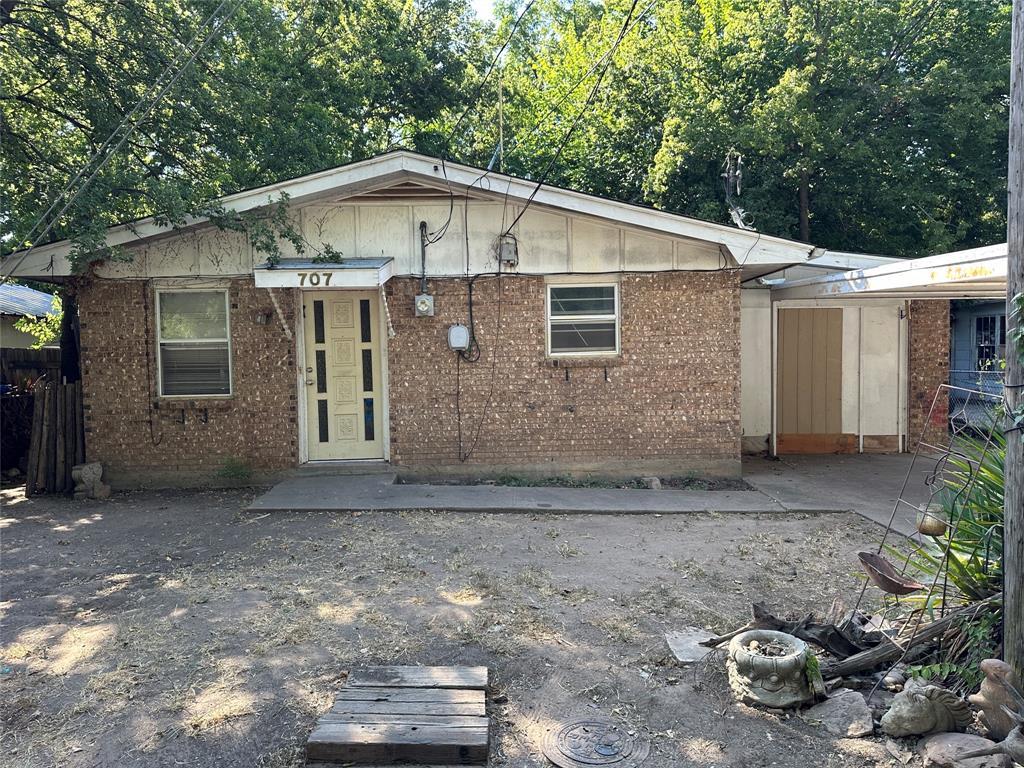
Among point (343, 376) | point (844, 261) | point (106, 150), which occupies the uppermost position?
point (106, 150)

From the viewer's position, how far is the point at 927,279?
708 centimetres

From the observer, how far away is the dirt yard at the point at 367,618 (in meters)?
3.53

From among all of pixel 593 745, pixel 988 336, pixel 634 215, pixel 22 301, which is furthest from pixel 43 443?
pixel 988 336

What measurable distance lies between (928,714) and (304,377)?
8.03 m

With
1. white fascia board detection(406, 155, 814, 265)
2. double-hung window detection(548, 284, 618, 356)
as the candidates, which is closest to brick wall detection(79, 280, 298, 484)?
white fascia board detection(406, 155, 814, 265)

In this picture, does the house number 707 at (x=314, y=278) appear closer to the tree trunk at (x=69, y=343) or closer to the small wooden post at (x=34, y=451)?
the small wooden post at (x=34, y=451)

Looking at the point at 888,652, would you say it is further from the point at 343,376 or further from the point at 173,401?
the point at 173,401

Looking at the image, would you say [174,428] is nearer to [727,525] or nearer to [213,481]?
[213,481]

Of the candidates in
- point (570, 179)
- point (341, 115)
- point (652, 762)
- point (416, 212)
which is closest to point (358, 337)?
point (416, 212)

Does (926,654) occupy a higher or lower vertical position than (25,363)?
lower

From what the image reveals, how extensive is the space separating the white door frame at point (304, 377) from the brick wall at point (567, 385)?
12cm

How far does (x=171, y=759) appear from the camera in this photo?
330cm

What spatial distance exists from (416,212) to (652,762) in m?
7.59

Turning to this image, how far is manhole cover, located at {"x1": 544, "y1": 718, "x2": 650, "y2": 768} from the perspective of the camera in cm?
335
